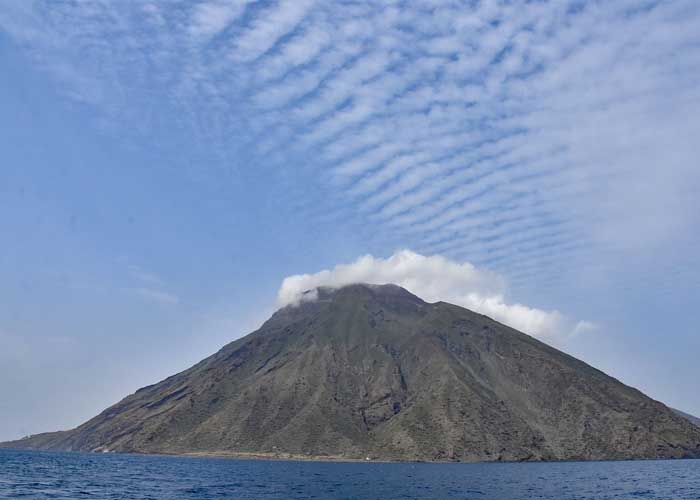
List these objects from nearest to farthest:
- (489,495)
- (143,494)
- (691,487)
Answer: (143,494) < (489,495) < (691,487)

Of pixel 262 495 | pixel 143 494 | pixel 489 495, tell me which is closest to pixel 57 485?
pixel 143 494

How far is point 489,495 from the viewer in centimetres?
11600

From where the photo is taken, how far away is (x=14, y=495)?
292 ft

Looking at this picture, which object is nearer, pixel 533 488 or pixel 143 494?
pixel 143 494

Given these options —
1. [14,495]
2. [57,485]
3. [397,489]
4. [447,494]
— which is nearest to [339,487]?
[397,489]

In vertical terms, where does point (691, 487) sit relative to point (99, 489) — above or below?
below

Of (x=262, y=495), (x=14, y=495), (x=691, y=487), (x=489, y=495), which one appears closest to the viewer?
(x=14, y=495)

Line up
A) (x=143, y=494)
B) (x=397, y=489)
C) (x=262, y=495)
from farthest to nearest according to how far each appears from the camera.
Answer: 1. (x=397, y=489)
2. (x=262, y=495)
3. (x=143, y=494)

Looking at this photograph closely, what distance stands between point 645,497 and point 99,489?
10422cm

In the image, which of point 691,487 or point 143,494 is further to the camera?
point 691,487

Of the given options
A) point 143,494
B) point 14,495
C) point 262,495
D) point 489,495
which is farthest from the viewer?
point 489,495

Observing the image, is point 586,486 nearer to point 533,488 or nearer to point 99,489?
point 533,488

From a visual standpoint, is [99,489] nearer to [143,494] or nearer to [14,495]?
[143,494]

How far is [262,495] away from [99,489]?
3006 centimetres
